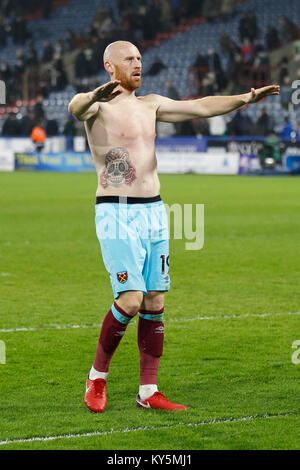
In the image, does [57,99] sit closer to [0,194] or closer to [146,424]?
[0,194]

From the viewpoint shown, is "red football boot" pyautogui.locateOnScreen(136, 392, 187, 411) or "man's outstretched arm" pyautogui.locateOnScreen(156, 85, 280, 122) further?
"man's outstretched arm" pyautogui.locateOnScreen(156, 85, 280, 122)

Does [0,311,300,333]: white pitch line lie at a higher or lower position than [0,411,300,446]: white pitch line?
lower

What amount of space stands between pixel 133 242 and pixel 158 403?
3.05 feet

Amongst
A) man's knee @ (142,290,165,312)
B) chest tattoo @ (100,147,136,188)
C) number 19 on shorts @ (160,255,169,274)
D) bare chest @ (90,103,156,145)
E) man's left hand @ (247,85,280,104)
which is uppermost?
man's left hand @ (247,85,280,104)

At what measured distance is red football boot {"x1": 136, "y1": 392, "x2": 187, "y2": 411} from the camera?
17.0 feet

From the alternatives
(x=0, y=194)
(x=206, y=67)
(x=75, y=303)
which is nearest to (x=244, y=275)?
(x=75, y=303)

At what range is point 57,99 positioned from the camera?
41188 mm

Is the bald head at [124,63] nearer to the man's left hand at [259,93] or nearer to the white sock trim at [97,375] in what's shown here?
the man's left hand at [259,93]

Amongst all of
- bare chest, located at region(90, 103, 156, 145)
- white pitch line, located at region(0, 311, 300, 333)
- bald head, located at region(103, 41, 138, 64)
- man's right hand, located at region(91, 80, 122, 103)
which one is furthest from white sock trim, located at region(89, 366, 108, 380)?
white pitch line, located at region(0, 311, 300, 333)

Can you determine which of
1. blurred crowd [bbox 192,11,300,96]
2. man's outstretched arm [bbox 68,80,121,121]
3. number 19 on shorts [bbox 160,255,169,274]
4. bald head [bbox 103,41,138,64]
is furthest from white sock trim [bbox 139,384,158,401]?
blurred crowd [bbox 192,11,300,96]

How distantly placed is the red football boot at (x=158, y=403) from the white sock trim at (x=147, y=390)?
0.02 m

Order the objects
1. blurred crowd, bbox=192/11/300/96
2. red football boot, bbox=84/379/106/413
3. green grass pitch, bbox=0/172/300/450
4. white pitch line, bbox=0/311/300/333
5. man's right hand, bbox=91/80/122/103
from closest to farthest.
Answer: green grass pitch, bbox=0/172/300/450 < man's right hand, bbox=91/80/122/103 < red football boot, bbox=84/379/106/413 < white pitch line, bbox=0/311/300/333 < blurred crowd, bbox=192/11/300/96

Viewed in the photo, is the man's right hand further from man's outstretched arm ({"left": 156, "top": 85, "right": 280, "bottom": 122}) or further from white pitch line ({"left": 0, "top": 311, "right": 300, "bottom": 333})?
white pitch line ({"left": 0, "top": 311, "right": 300, "bottom": 333})

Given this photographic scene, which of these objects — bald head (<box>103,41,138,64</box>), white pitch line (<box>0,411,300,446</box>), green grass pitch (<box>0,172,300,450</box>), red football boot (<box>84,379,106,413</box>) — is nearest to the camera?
white pitch line (<box>0,411,300,446</box>)
